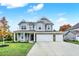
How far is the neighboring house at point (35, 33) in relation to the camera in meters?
10.7

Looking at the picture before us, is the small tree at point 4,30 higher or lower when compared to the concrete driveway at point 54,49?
higher

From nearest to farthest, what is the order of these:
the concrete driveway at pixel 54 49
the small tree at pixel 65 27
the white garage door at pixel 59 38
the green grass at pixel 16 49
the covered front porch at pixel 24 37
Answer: the green grass at pixel 16 49
the concrete driveway at pixel 54 49
the small tree at pixel 65 27
the white garage door at pixel 59 38
the covered front porch at pixel 24 37

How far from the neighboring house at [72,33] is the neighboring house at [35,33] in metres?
0.25

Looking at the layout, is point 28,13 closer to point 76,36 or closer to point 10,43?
point 10,43

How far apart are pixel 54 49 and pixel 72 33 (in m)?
0.96

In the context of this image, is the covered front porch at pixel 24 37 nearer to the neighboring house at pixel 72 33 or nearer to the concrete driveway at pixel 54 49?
the concrete driveway at pixel 54 49

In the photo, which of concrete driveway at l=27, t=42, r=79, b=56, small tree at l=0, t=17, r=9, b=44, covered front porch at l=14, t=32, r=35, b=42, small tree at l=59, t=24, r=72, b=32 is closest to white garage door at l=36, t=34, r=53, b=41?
covered front porch at l=14, t=32, r=35, b=42

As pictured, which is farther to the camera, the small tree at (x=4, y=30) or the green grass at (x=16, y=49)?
the small tree at (x=4, y=30)

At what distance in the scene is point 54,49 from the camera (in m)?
9.91

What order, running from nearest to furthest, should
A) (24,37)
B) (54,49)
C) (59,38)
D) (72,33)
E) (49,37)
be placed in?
(54,49) → (72,33) → (59,38) → (49,37) → (24,37)

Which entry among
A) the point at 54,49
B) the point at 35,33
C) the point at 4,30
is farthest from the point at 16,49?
the point at 35,33

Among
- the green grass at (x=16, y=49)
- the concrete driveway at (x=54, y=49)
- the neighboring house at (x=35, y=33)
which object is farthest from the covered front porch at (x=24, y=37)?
the concrete driveway at (x=54, y=49)

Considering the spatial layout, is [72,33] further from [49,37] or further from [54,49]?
[49,37]

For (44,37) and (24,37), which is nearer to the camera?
(44,37)
